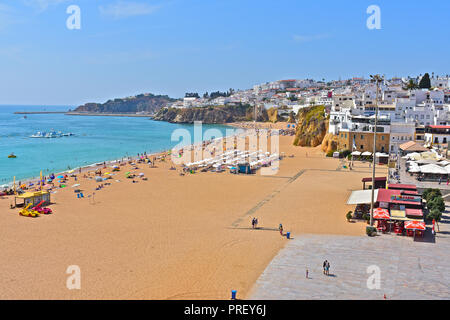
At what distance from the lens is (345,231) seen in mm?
17547

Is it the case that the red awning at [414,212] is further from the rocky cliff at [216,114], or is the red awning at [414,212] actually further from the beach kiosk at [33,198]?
the rocky cliff at [216,114]

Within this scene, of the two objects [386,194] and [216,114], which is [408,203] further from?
[216,114]

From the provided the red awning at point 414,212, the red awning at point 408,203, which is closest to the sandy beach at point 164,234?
the red awning at point 408,203

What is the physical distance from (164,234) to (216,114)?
122042mm

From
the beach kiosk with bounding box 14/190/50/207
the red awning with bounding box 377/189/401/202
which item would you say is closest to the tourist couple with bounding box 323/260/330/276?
the red awning with bounding box 377/189/401/202

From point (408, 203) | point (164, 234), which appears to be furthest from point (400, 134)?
point (164, 234)

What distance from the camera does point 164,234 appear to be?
17656 mm

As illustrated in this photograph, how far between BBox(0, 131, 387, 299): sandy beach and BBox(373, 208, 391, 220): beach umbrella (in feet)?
3.10

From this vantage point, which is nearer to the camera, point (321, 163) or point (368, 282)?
point (368, 282)

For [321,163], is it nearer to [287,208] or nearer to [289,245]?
[287,208]

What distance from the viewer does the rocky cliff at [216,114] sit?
448ft
